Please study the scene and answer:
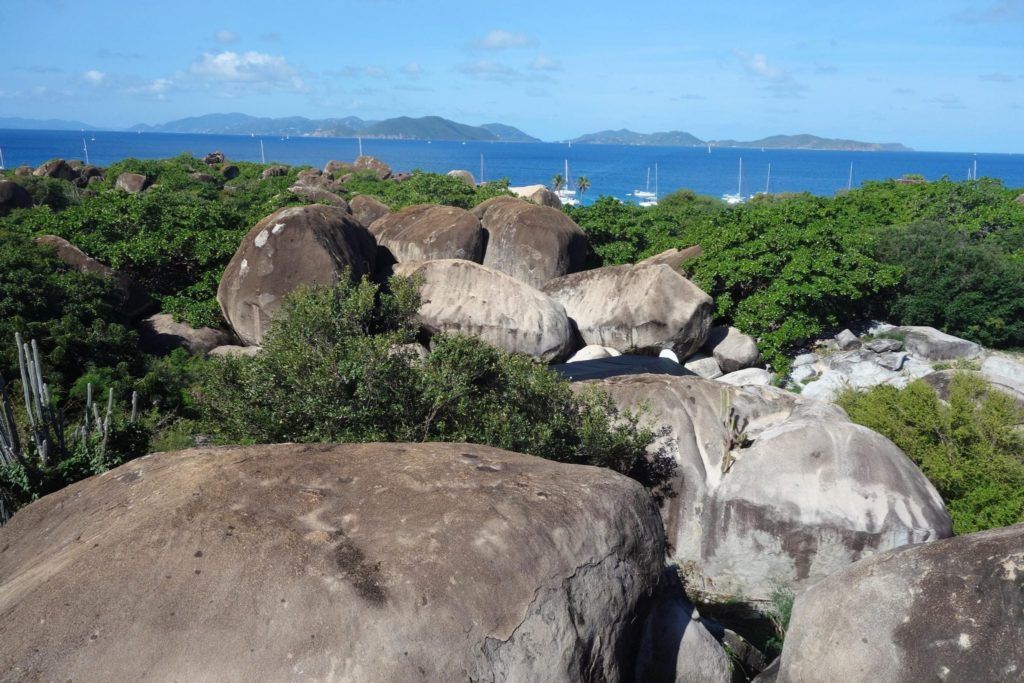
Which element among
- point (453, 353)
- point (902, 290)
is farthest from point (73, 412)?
point (902, 290)

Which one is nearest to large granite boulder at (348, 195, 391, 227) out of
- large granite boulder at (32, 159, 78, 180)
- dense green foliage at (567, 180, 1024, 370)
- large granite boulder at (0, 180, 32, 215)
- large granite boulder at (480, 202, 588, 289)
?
large granite boulder at (480, 202, 588, 289)

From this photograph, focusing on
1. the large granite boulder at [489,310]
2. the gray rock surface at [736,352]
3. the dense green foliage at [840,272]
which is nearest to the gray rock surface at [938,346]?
the dense green foliage at [840,272]

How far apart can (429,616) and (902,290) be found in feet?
62.4

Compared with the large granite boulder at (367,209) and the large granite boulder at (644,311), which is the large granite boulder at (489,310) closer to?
the large granite boulder at (644,311)

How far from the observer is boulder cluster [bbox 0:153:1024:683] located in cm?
481

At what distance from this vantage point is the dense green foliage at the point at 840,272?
1872 cm

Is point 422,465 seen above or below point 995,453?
above

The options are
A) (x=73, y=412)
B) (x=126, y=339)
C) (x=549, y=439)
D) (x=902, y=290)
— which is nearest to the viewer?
(x=549, y=439)

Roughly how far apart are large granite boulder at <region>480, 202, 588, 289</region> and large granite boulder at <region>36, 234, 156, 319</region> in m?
8.50

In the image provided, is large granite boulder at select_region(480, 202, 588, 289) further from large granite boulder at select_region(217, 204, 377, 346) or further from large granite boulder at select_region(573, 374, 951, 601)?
large granite boulder at select_region(573, 374, 951, 601)

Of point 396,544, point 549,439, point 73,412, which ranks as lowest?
point 73,412

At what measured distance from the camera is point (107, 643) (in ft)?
15.3

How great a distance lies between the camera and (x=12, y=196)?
31.7 m

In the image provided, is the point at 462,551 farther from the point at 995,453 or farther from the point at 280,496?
the point at 995,453
